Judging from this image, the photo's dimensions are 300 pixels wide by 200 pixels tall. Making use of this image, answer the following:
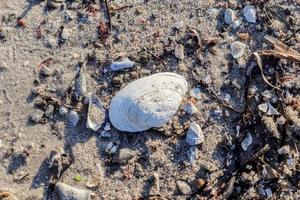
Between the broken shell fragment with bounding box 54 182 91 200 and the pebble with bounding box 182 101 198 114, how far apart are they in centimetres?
78

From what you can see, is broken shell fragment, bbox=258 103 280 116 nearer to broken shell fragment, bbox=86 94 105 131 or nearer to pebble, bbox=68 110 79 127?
broken shell fragment, bbox=86 94 105 131

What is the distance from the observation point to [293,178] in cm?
345

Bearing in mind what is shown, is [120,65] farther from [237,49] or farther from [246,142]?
[246,142]

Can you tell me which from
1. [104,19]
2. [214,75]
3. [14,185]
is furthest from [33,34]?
[214,75]

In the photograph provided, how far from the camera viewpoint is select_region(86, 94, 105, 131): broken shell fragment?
3454 mm

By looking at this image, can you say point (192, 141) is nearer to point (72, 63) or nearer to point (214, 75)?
point (214, 75)

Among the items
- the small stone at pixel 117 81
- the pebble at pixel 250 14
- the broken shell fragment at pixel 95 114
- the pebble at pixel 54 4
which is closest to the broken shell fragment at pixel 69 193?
the broken shell fragment at pixel 95 114

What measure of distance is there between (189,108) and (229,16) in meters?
0.67

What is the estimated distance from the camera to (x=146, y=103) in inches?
132

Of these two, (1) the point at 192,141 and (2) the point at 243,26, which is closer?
(1) the point at 192,141

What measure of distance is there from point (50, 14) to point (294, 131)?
171 cm

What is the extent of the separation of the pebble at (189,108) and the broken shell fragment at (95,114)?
0.50 m

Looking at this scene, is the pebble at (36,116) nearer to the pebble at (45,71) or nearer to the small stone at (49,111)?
the small stone at (49,111)

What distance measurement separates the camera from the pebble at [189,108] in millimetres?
3494
